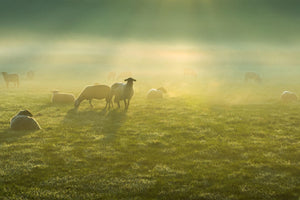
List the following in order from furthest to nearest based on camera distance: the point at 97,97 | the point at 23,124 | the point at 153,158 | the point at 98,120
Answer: the point at 97,97, the point at 98,120, the point at 23,124, the point at 153,158

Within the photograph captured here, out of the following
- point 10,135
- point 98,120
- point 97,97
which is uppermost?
point 97,97

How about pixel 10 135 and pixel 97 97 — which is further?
pixel 97 97

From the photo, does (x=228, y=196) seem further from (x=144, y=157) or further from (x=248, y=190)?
(x=144, y=157)

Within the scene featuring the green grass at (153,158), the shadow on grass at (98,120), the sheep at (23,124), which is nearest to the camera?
the green grass at (153,158)

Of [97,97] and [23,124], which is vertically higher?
[97,97]

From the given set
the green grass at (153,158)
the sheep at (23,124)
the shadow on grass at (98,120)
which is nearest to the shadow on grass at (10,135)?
the green grass at (153,158)

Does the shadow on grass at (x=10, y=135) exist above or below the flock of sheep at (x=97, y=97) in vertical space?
below

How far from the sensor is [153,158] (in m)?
10.9

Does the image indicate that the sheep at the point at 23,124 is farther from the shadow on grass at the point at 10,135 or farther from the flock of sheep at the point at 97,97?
the shadow on grass at the point at 10,135

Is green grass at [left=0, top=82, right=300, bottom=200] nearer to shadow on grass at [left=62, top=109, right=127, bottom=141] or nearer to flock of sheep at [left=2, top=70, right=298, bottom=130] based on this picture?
shadow on grass at [left=62, top=109, right=127, bottom=141]

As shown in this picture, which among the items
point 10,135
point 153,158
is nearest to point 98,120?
point 10,135

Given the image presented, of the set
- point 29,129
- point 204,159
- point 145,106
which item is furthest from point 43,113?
→ point 204,159

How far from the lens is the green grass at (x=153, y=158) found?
318 inches

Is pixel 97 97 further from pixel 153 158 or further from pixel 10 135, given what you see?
pixel 153 158
